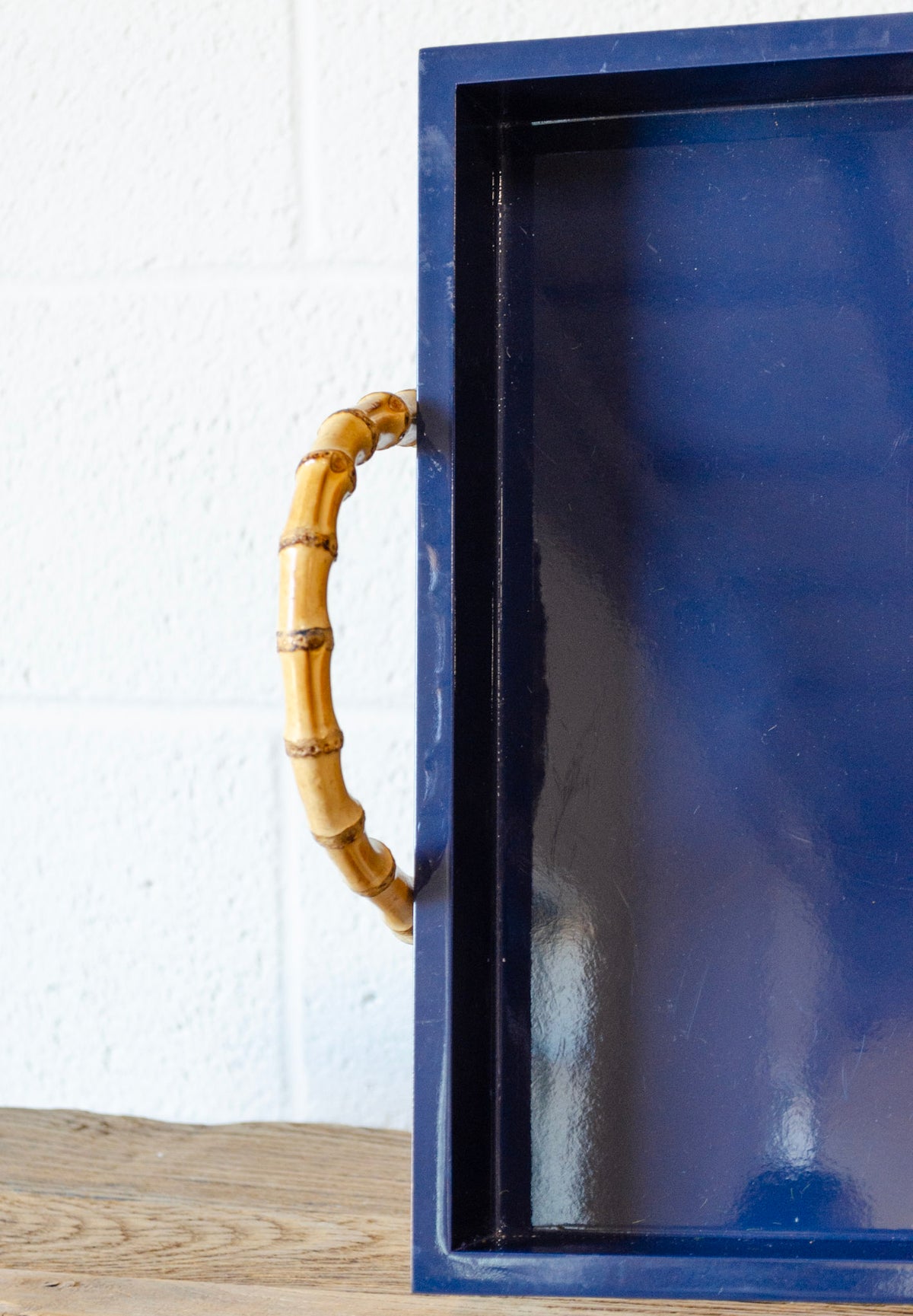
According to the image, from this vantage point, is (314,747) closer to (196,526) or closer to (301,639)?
(301,639)

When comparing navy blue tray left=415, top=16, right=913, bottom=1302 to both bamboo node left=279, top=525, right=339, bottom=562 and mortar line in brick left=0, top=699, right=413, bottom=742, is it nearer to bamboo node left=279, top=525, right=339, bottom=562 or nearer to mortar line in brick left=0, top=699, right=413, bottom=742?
bamboo node left=279, top=525, right=339, bottom=562

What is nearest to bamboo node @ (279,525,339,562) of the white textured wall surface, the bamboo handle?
the bamboo handle

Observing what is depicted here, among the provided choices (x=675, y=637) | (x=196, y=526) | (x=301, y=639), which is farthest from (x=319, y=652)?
(x=196, y=526)

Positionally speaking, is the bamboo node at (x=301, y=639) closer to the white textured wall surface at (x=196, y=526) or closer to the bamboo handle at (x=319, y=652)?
the bamboo handle at (x=319, y=652)

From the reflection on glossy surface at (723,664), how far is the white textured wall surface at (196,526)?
172mm

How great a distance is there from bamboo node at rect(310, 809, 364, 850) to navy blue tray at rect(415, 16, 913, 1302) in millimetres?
46

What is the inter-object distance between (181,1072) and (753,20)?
598 millimetres

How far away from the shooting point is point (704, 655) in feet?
1.37

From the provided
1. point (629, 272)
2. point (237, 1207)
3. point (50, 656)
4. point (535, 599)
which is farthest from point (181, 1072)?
point (629, 272)

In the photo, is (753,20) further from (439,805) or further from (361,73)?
(439,805)

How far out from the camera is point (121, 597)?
0.60m

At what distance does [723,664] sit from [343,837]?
15 centimetres

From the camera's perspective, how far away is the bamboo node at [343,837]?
14.1 inches

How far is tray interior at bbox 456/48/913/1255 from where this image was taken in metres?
0.40
